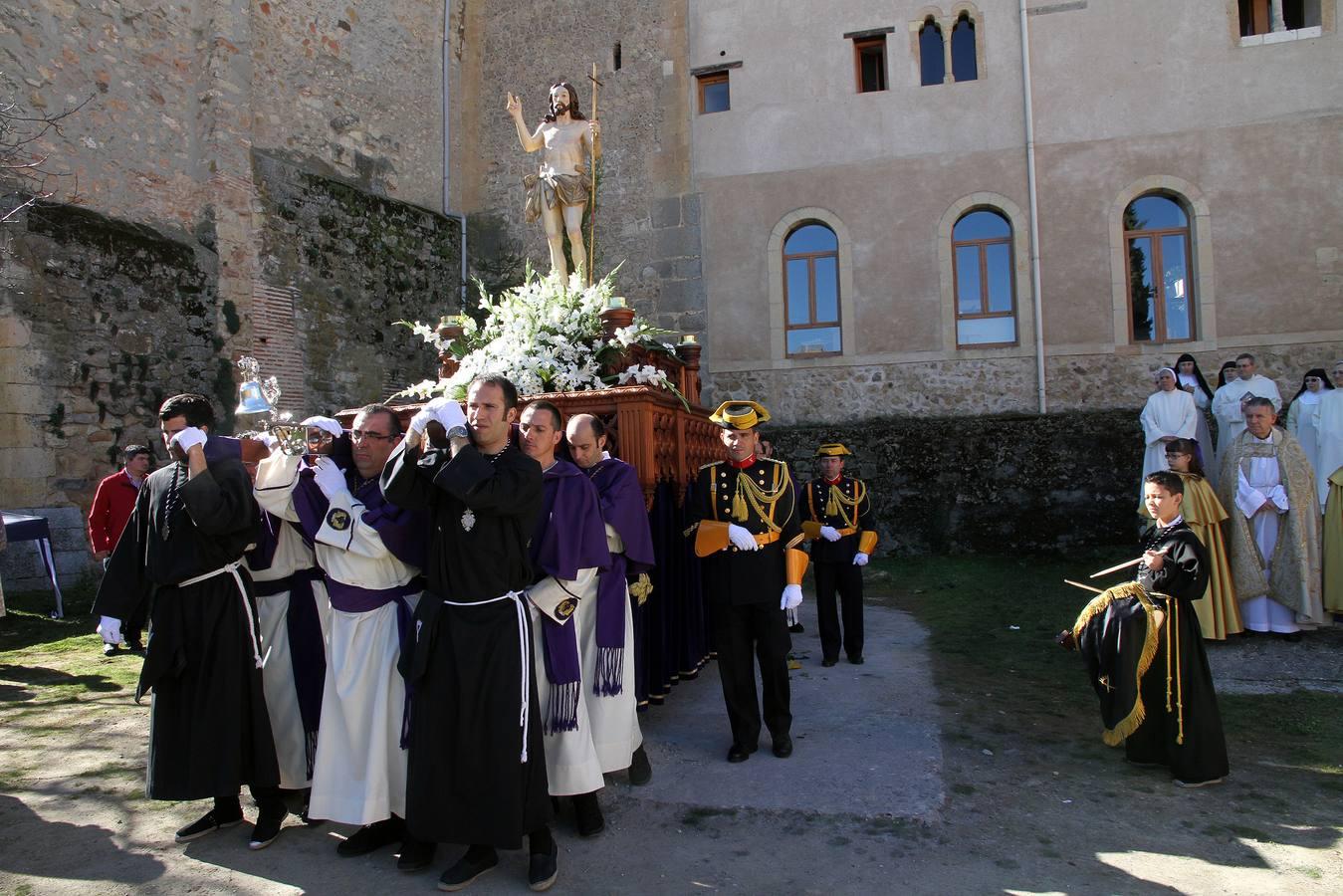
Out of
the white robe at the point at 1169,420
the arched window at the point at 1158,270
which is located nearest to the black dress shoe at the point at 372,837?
the white robe at the point at 1169,420

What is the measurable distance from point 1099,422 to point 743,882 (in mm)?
10623

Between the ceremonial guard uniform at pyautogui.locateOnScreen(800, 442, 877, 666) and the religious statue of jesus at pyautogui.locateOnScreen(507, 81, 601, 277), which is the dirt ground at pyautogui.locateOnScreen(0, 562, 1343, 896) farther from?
the religious statue of jesus at pyautogui.locateOnScreen(507, 81, 601, 277)

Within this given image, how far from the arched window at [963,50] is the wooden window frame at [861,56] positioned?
1.00 metres

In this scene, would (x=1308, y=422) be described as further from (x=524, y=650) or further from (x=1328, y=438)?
(x=524, y=650)

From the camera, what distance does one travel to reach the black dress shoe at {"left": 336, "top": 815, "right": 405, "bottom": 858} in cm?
381

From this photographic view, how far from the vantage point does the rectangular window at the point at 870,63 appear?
14039mm

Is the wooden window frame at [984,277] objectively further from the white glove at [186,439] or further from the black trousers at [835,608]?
the white glove at [186,439]

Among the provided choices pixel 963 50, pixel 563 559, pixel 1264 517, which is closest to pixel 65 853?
pixel 563 559

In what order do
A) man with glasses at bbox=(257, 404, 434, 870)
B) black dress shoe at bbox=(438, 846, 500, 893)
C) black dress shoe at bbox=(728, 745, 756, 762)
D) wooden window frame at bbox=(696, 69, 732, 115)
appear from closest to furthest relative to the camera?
black dress shoe at bbox=(438, 846, 500, 893) → man with glasses at bbox=(257, 404, 434, 870) → black dress shoe at bbox=(728, 745, 756, 762) → wooden window frame at bbox=(696, 69, 732, 115)

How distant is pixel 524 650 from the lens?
3.62m

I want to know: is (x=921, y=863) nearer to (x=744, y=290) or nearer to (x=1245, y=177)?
(x=744, y=290)

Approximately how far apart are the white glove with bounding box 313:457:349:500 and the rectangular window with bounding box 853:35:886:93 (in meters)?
12.3

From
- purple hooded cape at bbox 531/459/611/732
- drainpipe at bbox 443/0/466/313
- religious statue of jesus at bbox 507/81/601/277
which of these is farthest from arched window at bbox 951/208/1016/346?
purple hooded cape at bbox 531/459/611/732

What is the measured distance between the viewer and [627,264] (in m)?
15.0
